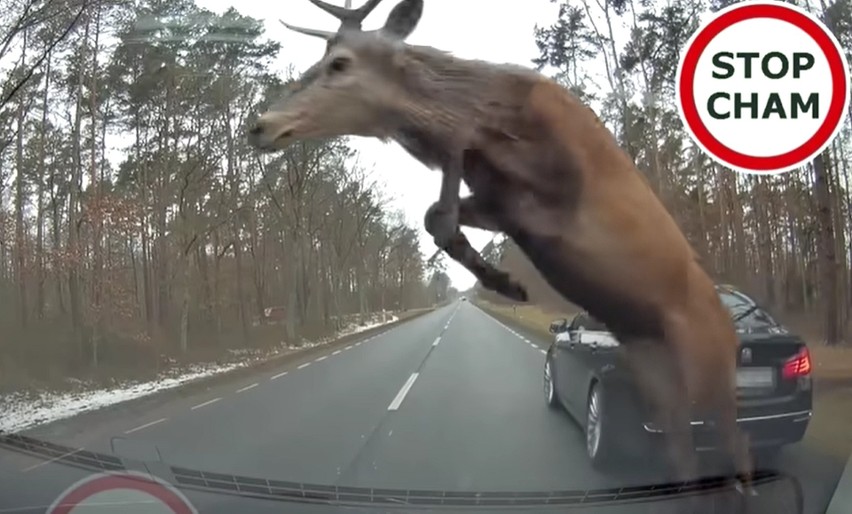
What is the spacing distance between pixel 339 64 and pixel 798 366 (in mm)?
4655

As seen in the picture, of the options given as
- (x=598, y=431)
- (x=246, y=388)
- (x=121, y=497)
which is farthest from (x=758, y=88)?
(x=246, y=388)

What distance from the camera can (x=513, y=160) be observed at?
306 centimetres

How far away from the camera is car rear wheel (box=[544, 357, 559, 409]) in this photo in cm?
702

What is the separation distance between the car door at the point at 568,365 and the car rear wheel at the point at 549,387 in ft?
0.77

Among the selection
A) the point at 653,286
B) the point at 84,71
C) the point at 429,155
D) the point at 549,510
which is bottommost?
the point at 549,510

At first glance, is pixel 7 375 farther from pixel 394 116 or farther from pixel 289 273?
pixel 394 116

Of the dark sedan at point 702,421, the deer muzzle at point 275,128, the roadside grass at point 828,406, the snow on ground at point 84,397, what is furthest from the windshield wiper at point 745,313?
the snow on ground at point 84,397

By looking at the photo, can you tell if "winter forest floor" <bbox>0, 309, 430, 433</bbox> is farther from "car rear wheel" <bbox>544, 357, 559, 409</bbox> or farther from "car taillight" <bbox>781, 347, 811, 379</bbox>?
"car taillight" <bbox>781, 347, 811, 379</bbox>

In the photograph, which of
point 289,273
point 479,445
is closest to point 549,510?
point 479,445

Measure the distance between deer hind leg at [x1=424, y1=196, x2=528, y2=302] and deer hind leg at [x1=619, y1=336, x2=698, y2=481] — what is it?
2.91 feet

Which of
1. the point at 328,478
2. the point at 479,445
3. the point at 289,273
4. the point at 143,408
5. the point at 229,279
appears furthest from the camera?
the point at 229,279

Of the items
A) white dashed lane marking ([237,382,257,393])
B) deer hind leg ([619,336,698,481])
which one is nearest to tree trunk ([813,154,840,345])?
white dashed lane marking ([237,382,257,393])

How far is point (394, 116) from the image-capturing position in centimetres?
296

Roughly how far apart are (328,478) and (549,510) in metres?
1.71
